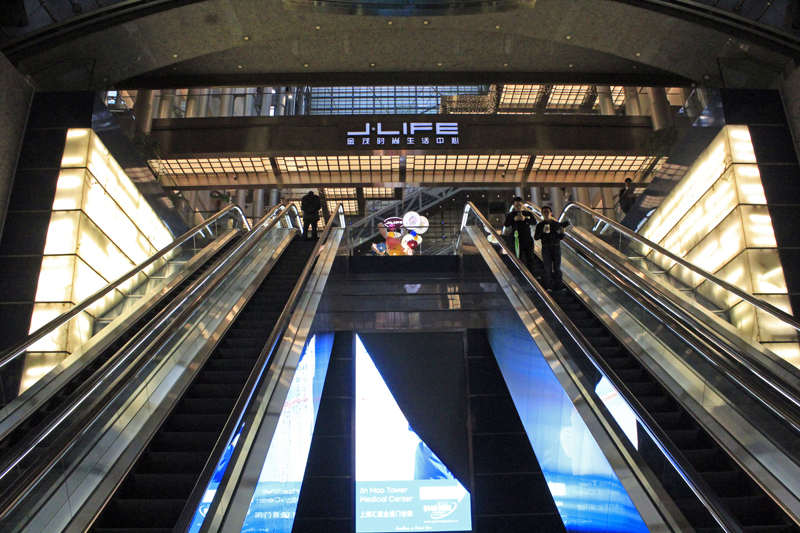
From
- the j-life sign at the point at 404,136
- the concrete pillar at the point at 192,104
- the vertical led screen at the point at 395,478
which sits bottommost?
the vertical led screen at the point at 395,478

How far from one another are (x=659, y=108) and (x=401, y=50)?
5593mm

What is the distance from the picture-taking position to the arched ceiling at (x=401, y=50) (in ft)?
31.7

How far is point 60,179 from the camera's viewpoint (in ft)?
28.7

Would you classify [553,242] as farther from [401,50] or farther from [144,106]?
[144,106]

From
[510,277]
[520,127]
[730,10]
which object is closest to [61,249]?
[510,277]

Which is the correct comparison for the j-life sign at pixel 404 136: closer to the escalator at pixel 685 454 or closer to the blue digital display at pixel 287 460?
the blue digital display at pixel 287 460

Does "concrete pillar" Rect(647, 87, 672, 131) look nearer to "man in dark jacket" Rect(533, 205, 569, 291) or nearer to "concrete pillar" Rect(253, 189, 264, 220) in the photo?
"man in dark jacket" Rect(533, 205, 569, 291)

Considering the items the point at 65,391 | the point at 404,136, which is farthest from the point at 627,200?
the point at 65,391

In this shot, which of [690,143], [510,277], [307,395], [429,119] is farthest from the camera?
[429,119]

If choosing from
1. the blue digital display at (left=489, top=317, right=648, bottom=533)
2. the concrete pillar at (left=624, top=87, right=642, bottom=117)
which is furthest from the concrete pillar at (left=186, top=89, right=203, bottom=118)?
the blue digital display at (left=489, top=317, right=648, bottom=533)

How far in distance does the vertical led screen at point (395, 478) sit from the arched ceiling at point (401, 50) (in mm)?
6382

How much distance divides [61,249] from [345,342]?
4259mm

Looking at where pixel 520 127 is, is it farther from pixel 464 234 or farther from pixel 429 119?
pixel 464 234

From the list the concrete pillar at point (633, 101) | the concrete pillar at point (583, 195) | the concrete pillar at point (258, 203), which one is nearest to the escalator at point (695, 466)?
the concrete pillar at point (633, 101)
